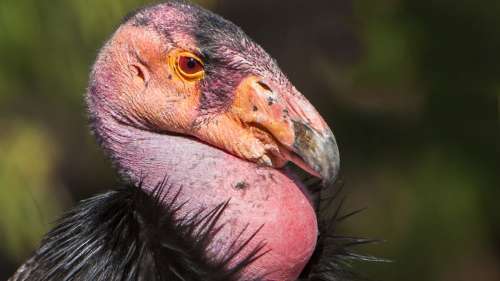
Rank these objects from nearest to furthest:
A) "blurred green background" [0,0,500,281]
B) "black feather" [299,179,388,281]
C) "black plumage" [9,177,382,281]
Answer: "black plumage" [9,177,382,281]
"black feather" [299,179,388,281]
"blurred green background" [0,0,500,281]

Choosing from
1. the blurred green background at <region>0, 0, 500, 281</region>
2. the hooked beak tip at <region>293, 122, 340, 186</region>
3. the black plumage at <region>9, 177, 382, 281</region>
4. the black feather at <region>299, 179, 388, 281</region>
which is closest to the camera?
the hooked beak tip at <region>293, 122, 340, 186</region>

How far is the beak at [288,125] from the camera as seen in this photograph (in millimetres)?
2830

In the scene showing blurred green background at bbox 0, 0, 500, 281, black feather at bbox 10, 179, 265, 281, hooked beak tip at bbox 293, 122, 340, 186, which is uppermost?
hooked beak tip at bbox 293, 122, 340, 186

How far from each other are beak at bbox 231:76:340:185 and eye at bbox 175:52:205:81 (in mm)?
139

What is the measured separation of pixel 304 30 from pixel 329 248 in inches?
139

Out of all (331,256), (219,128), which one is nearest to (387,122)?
(331,256)

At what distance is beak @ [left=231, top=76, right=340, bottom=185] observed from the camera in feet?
9.29

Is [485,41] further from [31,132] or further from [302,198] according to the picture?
[302,198]

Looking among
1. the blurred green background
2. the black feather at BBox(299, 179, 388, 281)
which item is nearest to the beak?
the black feather at BBox(299, 179, 388, 281)

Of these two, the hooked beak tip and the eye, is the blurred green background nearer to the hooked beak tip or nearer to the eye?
the eye

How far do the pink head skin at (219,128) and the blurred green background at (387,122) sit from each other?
2.60 metres

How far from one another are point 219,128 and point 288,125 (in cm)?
22

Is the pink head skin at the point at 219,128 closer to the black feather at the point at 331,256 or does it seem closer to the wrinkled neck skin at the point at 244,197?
the wrinkled neck skin at the point at 244,197

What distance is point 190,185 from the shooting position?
2.93m
